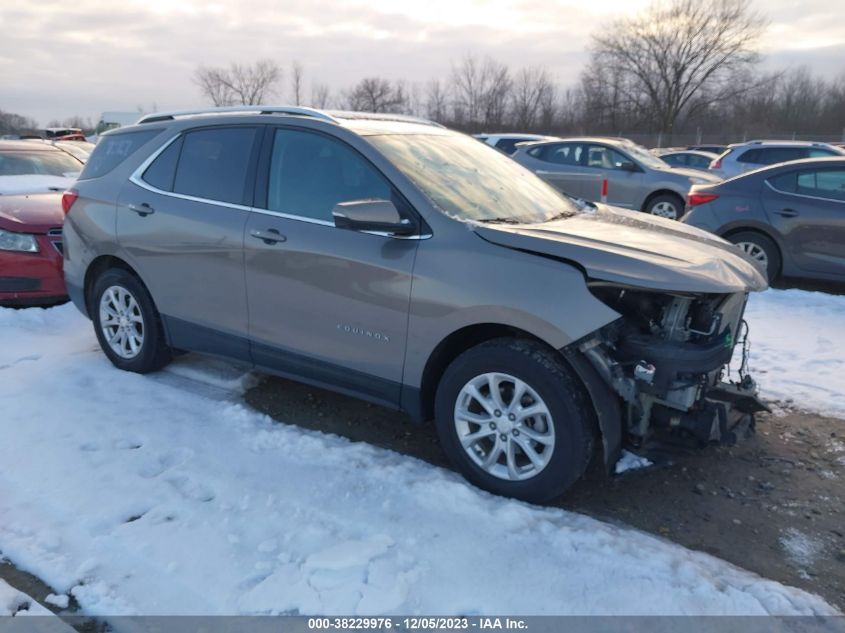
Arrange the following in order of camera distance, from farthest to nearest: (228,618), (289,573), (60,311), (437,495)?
(60,311) → (437,495) → (289,573) → (228,618)

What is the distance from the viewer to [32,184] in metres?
7.41

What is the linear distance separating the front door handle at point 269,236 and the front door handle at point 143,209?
40.5 inches

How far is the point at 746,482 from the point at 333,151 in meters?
2.87

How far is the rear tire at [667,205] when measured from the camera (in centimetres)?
1182

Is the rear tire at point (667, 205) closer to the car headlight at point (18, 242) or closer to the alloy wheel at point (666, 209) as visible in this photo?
the alloy wheel at point (666, 209)

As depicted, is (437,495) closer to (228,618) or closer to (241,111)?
(228,618)

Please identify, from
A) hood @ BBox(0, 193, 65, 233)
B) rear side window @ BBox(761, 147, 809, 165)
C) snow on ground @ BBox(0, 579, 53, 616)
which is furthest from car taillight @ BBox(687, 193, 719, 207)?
snow on ground @ BBox(0, 579, 53, 616)

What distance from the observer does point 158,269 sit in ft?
14.8

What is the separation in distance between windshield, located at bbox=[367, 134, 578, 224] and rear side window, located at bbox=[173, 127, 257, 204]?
0.92m

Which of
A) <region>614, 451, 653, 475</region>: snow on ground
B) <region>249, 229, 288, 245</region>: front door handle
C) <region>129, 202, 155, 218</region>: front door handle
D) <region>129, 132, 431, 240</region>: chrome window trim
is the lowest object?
<region>614, 451, 653, 475</region>: snow on ground

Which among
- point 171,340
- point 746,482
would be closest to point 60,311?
point 171,340

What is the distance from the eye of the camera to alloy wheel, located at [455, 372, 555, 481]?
10.3 feet

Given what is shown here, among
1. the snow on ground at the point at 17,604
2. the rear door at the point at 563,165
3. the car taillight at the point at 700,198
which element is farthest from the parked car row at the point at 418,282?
the rear door at the point at 563,165

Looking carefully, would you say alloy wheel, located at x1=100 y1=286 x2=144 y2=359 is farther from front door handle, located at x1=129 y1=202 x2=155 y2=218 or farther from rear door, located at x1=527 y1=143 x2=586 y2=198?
rear door, located at x1=527 y1=143 x2=586 y2=198
